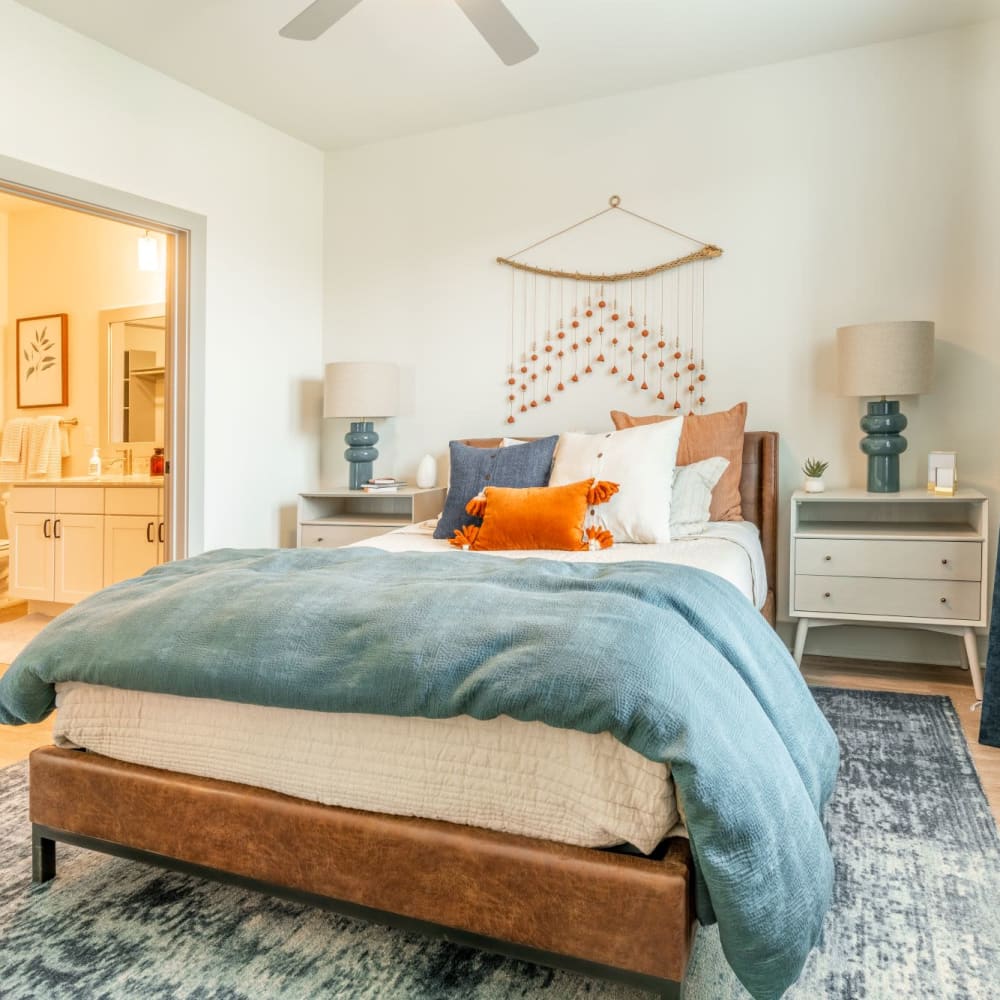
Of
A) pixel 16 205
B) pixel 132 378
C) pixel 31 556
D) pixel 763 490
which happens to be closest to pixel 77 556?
pixel 31 556

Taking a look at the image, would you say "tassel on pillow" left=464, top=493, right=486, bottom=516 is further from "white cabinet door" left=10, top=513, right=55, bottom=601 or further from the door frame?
"white cabinet door" left=10, top=513, right=55, bottom=601

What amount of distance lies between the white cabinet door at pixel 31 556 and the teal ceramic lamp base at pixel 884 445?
424 cm

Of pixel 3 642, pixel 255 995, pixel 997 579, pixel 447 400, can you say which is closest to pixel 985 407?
pixel 997 579

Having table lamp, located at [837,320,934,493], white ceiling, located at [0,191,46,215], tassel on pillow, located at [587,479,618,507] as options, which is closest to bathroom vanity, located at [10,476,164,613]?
white ceiling, located at [0,191,46,215]

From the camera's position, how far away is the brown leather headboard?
11.3ft

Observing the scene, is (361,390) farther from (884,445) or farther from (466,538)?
(884,445)

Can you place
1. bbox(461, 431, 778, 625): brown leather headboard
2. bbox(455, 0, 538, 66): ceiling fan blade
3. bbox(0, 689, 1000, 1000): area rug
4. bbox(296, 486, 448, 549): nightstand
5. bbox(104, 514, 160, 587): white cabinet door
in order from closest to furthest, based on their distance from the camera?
bbox(0, 689, 1000, 1000): area rug → bbox(455, 0, 538, 66): ceiling fan blade → bbox(461, 431, 778, 625): brown leather headboard → bbox(296, 486, 448, 549): nightstand → bbox(104, 514, 160, 587): white cabinet door

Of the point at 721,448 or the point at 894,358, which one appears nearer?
the point at 894,358

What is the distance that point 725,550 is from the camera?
2662 mm

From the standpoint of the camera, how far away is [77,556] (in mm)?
4543

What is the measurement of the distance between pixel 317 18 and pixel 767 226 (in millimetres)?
2071

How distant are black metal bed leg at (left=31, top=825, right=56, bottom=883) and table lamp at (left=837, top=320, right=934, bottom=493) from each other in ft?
9.76

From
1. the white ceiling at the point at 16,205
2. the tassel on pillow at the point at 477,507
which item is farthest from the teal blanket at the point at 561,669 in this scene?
the white ceiling at the point at 16,205

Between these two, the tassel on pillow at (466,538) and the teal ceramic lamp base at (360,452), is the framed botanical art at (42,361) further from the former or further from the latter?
the tassel on pillow at (466,538)
